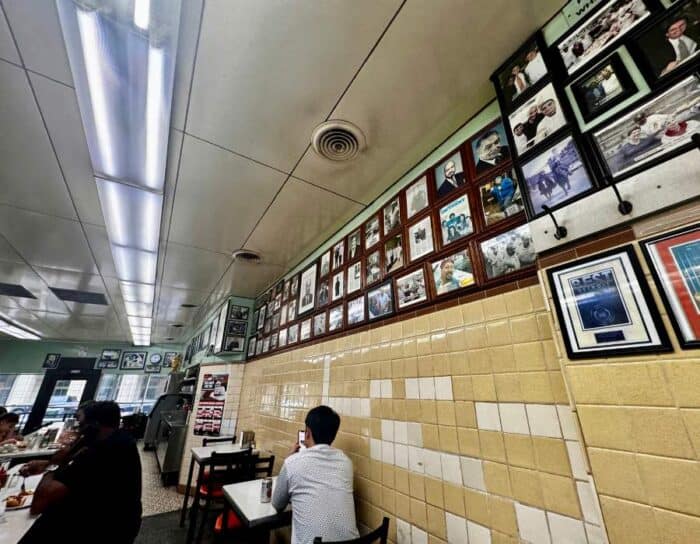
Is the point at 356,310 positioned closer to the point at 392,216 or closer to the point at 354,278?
the point at 354,278

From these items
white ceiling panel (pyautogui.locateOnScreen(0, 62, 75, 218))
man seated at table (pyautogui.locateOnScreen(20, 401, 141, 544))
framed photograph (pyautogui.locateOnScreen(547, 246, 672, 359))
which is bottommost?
man seated at table (pyautogui.locateOnScreen(20, 401, 141, 544))

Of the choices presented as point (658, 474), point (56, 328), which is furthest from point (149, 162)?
point (56, 328)

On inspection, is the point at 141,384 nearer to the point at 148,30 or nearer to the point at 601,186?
the point at 148,30

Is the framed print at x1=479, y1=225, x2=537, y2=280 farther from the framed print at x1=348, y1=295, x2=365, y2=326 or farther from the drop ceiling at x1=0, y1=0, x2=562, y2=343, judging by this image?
the framed print at x1=348, y1=295, x2=365, y2=326

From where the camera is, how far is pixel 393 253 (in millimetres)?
1786

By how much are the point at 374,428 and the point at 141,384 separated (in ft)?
35.6

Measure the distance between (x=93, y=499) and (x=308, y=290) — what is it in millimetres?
1842

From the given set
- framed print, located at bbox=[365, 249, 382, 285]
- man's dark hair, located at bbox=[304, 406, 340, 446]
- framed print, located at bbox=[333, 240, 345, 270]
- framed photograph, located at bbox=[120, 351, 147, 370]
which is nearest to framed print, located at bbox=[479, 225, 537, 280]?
framed print, located at bbox=[365, 249, 382, 285]

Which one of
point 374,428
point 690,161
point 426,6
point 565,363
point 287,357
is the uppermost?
point 426,6

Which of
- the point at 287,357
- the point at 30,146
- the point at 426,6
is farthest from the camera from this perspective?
the point at 287,357

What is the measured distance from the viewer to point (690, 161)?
2.25ft

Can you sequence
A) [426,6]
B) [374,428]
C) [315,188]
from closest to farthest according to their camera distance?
[426,6] → [374,428] → [315,188]

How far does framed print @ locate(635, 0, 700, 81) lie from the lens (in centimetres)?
75

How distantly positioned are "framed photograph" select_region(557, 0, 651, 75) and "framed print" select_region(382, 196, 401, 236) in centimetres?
100
